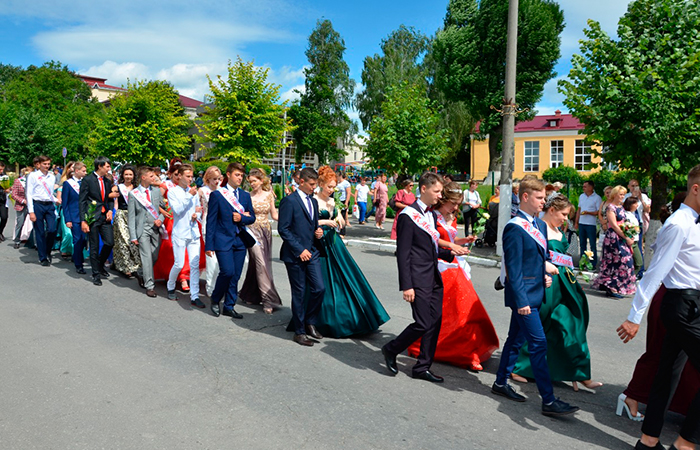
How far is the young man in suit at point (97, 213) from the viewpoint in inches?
335

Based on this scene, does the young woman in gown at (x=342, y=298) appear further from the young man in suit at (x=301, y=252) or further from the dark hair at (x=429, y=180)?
the dark hair at (x=429, y=180)

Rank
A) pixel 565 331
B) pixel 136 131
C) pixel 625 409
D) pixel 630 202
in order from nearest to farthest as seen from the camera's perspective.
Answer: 1. pixel 625 409
2. pixel 565 331
3. pixel 630 202
4. pixel 136 131

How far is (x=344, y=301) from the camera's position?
20.1ft

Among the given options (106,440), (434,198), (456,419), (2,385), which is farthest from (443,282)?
(2,385)

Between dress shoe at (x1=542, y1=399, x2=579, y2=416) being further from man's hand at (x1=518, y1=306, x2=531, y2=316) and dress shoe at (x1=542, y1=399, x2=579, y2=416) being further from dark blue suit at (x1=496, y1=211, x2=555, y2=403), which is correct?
man's hand at (x1=518, y1=306, x2=531, y2=316)

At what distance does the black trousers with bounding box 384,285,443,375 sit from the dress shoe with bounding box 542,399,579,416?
1.07 meters

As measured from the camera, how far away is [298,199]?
239 inches

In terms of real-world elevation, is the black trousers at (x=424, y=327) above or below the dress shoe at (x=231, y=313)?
above

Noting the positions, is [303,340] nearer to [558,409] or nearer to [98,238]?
[558,409]

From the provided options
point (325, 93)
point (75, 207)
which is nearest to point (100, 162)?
point (75, 207)

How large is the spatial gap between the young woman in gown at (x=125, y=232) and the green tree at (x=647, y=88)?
26.3 feet

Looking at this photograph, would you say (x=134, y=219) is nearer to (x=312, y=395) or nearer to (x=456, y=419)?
(x=312, y=395)

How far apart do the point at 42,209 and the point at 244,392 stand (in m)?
7.32

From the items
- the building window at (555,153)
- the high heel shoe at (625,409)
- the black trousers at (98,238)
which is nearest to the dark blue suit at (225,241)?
the black trousers at (98,238)
